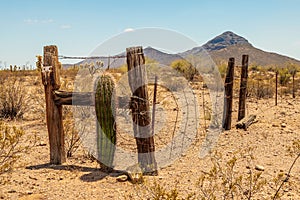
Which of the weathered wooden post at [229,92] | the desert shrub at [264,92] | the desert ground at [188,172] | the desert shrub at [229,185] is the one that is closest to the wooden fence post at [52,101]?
the desert ground at [188,172]

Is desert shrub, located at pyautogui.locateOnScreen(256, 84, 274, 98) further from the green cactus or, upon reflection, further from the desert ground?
the green cactus

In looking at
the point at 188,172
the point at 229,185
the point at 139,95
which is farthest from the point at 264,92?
the point at 229,185

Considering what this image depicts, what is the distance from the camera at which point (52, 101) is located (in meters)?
5.78

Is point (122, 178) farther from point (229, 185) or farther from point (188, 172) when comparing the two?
point (229, 185)

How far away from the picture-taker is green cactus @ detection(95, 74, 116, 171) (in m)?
5.42

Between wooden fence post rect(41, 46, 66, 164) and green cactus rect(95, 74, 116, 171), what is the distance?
0.78m

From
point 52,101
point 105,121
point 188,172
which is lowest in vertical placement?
point 188,172

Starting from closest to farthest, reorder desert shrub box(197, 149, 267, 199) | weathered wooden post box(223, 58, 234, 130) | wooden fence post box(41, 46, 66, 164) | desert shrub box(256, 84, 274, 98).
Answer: desert shrub box(197, 149, 267, 199), wooden fence post box(41, 46, 66, 164), weathered wooden post box(223, 58, 234, 130), desert shrub box(256, 84, 274, 98)

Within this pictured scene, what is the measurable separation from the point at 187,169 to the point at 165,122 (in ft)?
11.4

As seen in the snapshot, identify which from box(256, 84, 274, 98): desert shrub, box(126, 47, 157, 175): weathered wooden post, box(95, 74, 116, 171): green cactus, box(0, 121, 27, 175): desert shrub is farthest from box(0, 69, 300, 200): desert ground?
box(256, 84, 274, 98): desert shrub

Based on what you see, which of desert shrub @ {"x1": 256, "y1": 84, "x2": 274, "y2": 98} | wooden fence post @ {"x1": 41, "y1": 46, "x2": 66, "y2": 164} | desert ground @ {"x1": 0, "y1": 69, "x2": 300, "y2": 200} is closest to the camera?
desert ground @ {"x1": 0, "y1": 69, "x2": 300, "y2": 200}

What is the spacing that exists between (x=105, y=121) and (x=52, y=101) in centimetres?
106

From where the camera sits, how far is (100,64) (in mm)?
10195

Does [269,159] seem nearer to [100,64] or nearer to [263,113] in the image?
[263,113]
